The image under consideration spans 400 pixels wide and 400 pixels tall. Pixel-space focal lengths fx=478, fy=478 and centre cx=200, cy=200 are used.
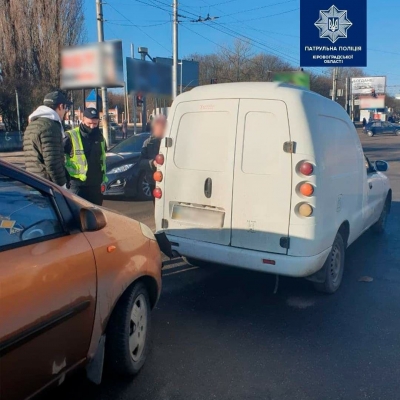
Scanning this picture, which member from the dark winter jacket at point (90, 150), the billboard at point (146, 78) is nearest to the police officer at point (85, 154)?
the dark winter jacket at point (90, 150)

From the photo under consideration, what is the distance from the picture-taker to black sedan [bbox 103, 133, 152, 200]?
10008 millimetres

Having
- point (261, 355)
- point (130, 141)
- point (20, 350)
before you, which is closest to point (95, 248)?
point (20, 350)

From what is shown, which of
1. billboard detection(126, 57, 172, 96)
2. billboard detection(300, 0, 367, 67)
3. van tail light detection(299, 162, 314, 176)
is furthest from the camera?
billboard detection(126, 57, 172, 96)

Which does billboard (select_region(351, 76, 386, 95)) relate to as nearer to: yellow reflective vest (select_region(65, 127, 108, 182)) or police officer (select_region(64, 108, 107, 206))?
police officer (select_region(64, 108, 107, 206))

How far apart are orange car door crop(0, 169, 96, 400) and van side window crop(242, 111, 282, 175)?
2051 mm

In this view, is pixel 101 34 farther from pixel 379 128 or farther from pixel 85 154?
pixel 379 128

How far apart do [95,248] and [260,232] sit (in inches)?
77.4

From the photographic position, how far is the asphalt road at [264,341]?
3111 millimetres

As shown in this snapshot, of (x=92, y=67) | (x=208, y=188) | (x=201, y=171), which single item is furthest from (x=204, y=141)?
(x=92, y=67)

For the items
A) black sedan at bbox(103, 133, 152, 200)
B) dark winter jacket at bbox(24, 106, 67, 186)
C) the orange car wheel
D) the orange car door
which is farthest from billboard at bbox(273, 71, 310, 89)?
the orange car door

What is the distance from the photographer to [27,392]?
7.54ft

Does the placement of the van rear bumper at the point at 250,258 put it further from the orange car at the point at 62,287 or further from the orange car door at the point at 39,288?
the orange car door at the point at 39,288

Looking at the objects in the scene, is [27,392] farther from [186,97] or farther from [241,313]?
[186,97]

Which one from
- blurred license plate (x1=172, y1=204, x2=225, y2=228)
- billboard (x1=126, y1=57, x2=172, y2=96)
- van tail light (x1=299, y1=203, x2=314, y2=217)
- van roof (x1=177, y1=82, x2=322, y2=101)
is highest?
billboard (x1=126, y1=57, x2=172, y2=96)
